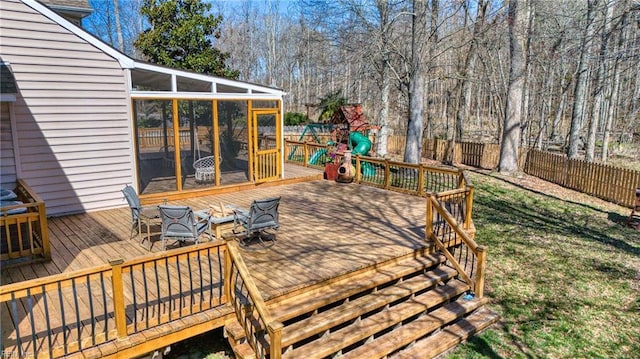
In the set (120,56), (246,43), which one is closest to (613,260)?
(120,56)

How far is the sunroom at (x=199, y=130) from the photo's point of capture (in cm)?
880

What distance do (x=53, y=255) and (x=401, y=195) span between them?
285 inches

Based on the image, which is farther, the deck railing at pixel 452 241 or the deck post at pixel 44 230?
the deck railing at pixel 452 241

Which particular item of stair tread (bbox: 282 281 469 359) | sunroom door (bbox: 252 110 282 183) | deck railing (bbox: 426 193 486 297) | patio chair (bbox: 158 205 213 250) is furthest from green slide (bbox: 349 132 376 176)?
patio chair (bbox: 158 205 213 250)

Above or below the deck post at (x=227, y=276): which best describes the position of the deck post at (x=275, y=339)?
below

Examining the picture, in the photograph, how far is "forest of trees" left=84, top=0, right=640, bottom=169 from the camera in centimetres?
1346

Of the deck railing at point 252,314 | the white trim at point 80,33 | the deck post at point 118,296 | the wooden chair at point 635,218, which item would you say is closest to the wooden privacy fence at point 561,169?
the wooden chair at point 635,218

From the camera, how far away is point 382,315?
5.38 meters

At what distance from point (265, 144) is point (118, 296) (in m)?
7.23

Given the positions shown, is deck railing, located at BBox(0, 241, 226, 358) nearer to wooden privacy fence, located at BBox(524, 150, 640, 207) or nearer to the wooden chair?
the wooden chair

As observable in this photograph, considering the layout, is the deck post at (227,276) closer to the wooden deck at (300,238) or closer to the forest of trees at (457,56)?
the wooden deck at (300,238)

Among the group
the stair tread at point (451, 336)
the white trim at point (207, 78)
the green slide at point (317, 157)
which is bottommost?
the stair tread at point (451, 336)

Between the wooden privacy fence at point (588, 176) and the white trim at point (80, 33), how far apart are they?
1359cm

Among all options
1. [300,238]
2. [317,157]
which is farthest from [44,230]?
[317,157]
